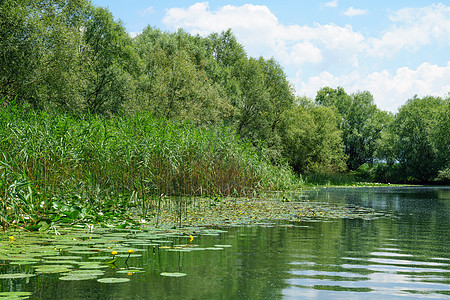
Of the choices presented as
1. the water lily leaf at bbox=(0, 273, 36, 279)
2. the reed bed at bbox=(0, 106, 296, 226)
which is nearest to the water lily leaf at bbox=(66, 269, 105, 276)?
the water lily leaf at bbox=(0, 273, 36, 279)

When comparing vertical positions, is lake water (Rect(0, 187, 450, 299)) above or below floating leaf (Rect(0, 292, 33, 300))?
below

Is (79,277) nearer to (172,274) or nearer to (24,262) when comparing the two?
(172,274)

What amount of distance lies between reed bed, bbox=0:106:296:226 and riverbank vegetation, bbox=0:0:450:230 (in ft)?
0.16

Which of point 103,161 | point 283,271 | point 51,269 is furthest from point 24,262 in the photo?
point 103,161

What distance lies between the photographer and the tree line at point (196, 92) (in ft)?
72.0

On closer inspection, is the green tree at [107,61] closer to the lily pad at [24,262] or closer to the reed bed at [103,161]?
the reed bed at [103,161]

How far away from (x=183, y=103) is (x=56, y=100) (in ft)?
37.7

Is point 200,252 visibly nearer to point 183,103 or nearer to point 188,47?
point 183,103

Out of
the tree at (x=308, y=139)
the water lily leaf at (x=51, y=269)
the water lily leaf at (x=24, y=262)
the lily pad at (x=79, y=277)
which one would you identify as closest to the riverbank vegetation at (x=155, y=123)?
the tree at (x=308, y=139)

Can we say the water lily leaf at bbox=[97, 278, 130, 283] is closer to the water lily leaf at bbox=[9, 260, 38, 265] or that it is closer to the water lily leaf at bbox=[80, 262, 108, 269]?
the water lily leaf at bbox=[80, 262, 108, 269]

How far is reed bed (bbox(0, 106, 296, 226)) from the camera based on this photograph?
28.9 feet

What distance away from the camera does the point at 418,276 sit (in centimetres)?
477

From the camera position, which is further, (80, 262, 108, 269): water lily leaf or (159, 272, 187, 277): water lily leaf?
(80, 262, 108, 269): water lily leaf

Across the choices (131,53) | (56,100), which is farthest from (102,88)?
(56,100)
